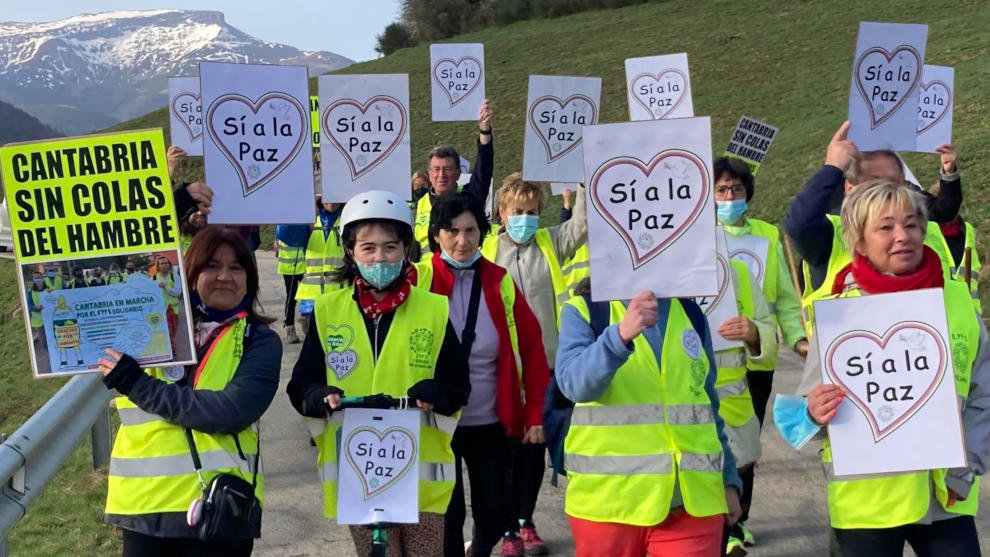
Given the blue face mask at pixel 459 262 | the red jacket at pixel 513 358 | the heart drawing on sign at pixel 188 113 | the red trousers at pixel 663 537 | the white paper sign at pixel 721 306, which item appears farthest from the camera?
the heart drawing on sign at pixel 188 113

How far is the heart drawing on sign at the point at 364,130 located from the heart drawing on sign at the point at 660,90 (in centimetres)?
438

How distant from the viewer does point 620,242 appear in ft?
13.1

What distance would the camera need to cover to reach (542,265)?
679cm

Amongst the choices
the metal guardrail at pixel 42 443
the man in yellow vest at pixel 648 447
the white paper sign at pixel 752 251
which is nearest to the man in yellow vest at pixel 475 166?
the white paper sign at pixel 752 251

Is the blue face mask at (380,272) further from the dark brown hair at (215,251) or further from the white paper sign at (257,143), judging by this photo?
the white paper sign at (257,143)

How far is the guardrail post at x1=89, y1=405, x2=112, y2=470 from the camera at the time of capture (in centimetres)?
778

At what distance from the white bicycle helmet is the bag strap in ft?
2.56

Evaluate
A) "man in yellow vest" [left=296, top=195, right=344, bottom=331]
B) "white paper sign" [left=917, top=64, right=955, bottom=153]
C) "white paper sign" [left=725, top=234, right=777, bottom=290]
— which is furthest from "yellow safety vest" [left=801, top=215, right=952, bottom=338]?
"man in yellow vest" [left=296, top=195, right=344, bottom=331]

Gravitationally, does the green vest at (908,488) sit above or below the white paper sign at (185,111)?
below

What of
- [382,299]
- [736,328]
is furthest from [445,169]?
[382,299]

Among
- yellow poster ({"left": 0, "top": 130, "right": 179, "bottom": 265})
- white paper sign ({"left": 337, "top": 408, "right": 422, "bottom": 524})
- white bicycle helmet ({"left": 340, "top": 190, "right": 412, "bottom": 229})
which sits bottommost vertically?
white paper sign ({"left": 337, "top": 408, "right": 422, "bottom": 524})

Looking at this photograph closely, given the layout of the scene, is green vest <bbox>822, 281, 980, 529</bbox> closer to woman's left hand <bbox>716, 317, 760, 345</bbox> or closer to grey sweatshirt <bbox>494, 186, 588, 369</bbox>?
woman's left hand <bbox>716, 317, 760, 345</bbox>

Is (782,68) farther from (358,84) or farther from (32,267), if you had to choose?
(32,267)

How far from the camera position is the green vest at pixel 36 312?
394cm
